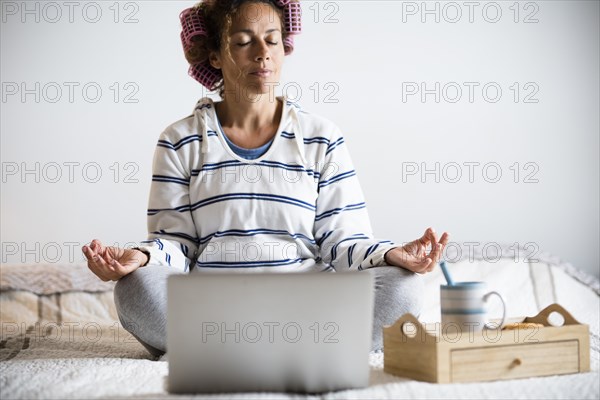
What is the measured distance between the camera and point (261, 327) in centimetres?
96

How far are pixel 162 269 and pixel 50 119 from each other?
3.96ft

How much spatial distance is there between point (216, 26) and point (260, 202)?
16.8 inches

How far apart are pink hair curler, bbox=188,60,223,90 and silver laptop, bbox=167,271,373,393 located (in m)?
0.93

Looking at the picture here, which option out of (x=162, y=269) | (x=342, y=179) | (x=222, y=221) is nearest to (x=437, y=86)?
(x=342, y=179)

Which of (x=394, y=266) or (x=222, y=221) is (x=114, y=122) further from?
(x=394, y=266)

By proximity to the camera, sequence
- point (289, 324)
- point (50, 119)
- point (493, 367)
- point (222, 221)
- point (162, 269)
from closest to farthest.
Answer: point (289, 324) < point (493, 367) < point (162, 269) < point (222, 221) < point (50, 119)

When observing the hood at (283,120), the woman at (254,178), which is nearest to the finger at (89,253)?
the woman at (254,178)

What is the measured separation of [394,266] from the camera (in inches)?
57.1

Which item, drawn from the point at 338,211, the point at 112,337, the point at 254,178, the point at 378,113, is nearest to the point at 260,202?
the point at 254,178

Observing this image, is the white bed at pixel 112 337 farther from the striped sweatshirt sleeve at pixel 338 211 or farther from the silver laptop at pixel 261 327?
the striped sweatshirt sleeve at pixel 338 211

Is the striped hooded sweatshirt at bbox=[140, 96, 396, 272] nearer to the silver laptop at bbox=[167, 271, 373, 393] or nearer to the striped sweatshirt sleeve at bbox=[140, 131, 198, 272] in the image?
the striped sweatshirt sleeve at bbox=[140, 131, 198, 272]

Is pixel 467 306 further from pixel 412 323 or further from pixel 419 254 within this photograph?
pixel 419 254

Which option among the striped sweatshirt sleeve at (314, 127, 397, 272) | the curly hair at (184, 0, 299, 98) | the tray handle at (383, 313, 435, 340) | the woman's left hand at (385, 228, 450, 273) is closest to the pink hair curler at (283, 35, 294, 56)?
the curly hair at (184, 0, 299, 98)

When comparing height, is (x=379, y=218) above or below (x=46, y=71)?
below
